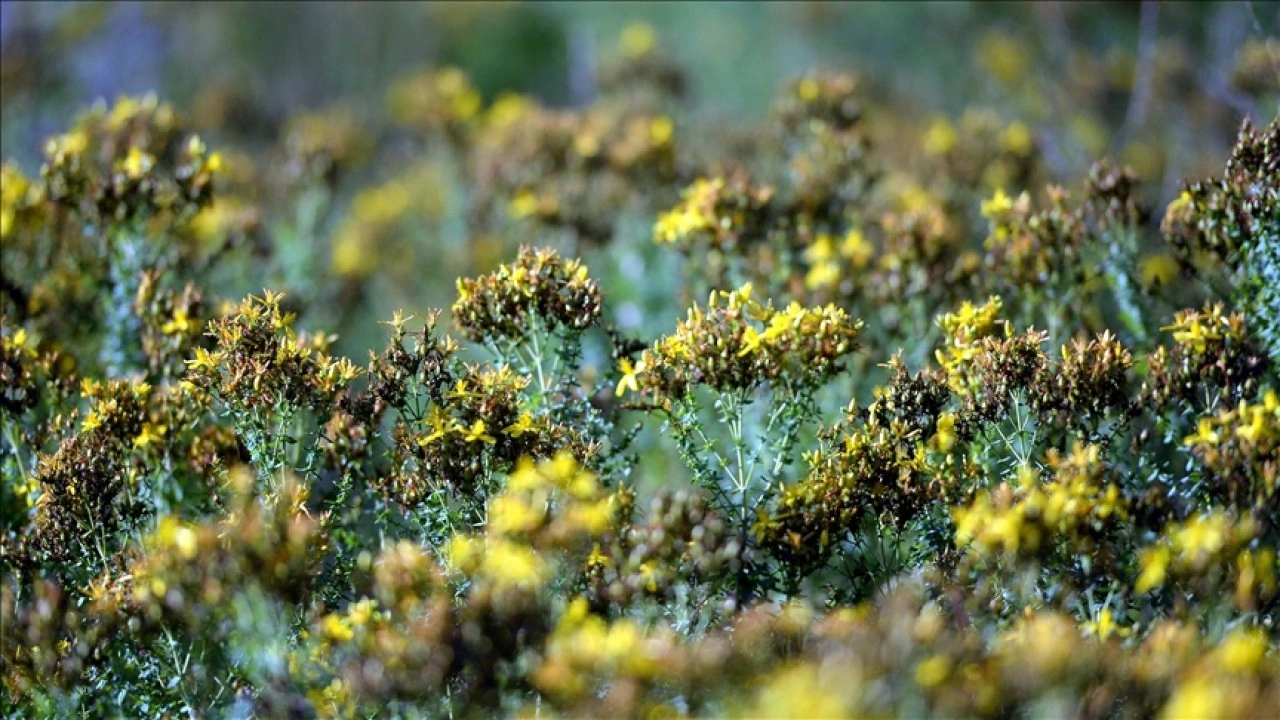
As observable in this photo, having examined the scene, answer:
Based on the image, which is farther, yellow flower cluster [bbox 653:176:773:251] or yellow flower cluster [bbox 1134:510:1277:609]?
yellow flower cluster [bbox 653:176:773:251]

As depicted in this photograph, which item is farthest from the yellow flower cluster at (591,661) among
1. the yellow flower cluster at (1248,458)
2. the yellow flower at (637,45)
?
the yellow flower at (637,45)

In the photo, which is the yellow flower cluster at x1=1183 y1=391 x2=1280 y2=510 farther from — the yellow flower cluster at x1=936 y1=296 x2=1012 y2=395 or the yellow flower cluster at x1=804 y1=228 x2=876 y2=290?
the yellow flower cluster at x1=804 y1=228 x2=876 y2=290

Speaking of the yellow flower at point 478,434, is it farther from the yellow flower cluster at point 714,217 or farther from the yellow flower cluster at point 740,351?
the yellow flower cluster at point 714,217

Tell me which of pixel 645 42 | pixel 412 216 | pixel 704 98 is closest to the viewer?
pixel 645 42

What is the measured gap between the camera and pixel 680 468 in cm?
454

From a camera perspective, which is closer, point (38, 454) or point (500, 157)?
point (38, 454)

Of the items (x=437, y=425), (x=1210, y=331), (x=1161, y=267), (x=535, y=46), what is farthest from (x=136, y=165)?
(x=535, y=46)

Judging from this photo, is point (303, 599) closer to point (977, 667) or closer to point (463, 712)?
point (463, 712)

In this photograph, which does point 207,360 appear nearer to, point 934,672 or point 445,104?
point 934,672

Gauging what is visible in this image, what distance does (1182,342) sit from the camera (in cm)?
305

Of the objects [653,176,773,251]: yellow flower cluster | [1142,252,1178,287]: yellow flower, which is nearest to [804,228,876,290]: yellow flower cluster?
[653,176,773,251]: yellow flower cluster

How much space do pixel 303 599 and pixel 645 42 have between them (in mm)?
4689

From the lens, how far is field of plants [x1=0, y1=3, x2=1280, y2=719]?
2291mm

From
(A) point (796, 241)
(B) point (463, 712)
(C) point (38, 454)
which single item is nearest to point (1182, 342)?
Answer: (A) point (796, 241)
